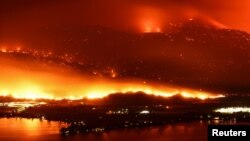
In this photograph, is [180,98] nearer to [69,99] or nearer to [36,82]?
[69,99]

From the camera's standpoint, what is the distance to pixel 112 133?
134 ft

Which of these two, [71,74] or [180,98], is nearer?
[180,98]

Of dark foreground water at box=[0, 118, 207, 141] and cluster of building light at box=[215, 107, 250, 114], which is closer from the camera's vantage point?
dark foreground water at box=[0, 118, 207, 141]

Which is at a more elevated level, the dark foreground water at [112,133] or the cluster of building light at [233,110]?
the cluster of building light at [233,110]

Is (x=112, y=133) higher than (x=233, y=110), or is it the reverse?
(x=233, y=110)

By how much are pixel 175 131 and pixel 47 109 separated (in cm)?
2015

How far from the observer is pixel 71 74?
3012 inches

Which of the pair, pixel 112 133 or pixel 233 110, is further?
pixel 233 110

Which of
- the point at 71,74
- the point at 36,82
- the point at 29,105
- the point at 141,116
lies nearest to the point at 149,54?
the point at 71,74

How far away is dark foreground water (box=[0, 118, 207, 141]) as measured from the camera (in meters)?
38.0

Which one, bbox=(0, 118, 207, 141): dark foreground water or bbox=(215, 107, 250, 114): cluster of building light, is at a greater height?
bbox=(215, 107, 250, 114): cluster of building light

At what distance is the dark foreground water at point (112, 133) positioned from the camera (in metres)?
38.0

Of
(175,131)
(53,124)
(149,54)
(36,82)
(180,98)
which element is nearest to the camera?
(175,131)

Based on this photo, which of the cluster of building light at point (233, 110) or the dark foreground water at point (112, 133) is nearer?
the dark foreground water at point (112, 133)
